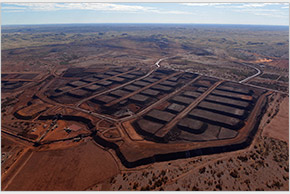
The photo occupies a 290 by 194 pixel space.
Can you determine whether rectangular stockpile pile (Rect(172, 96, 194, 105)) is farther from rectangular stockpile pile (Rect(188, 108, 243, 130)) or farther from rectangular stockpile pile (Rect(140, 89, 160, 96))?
rectangular stockpile pile (Rect(140, 89, 160, 96))

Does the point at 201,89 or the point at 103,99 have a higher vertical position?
the point at 103,99

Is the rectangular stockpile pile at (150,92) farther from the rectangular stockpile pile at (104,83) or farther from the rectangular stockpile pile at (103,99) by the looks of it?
the rectangular stockpile pile at (104,83)

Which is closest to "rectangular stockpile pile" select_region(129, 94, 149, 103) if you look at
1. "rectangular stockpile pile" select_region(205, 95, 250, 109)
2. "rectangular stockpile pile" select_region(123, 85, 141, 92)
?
"rectangular stockpile pile" select_region(123, 85, 141, 92)

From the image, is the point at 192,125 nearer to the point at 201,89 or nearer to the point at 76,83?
the point at 201,89

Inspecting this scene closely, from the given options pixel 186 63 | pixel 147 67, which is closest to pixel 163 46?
pixel 186 63

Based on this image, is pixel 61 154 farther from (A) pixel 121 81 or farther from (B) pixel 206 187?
(A) pixel 121 81

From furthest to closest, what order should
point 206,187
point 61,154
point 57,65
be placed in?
point 57,65 < point 61,154 < point 206,187

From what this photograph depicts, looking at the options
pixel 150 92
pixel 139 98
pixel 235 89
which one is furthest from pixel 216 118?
pixel 235 89
